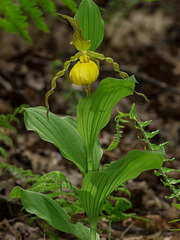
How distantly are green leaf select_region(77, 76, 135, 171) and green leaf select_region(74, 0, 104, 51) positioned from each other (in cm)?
26

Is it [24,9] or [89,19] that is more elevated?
[89,19]

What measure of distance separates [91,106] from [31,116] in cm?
28

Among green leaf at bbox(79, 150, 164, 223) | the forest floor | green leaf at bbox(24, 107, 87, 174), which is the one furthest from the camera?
the forest floor

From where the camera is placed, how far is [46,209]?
3.95ft

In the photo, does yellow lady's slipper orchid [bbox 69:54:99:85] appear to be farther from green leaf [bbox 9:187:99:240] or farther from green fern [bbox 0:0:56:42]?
green fern [bbox 0:0:56:42]

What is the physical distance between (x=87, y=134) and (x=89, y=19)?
0.46 m

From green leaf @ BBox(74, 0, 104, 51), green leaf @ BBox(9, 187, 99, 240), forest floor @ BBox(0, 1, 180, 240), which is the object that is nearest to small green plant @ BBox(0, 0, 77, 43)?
forest floor @ BBox(0, 1, 180, 240)

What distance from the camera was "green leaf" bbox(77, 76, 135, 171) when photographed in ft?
3.61

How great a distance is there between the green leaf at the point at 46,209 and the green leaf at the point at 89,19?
663 mm

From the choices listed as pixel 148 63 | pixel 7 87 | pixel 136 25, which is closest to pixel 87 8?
pixel 7 87

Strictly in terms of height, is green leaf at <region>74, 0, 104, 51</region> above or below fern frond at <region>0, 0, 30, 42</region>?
above

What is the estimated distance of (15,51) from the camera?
12.7 ft

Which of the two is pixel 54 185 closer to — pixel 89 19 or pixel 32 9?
pixel 89 19

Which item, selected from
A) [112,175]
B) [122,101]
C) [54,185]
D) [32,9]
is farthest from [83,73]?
[122,101]
